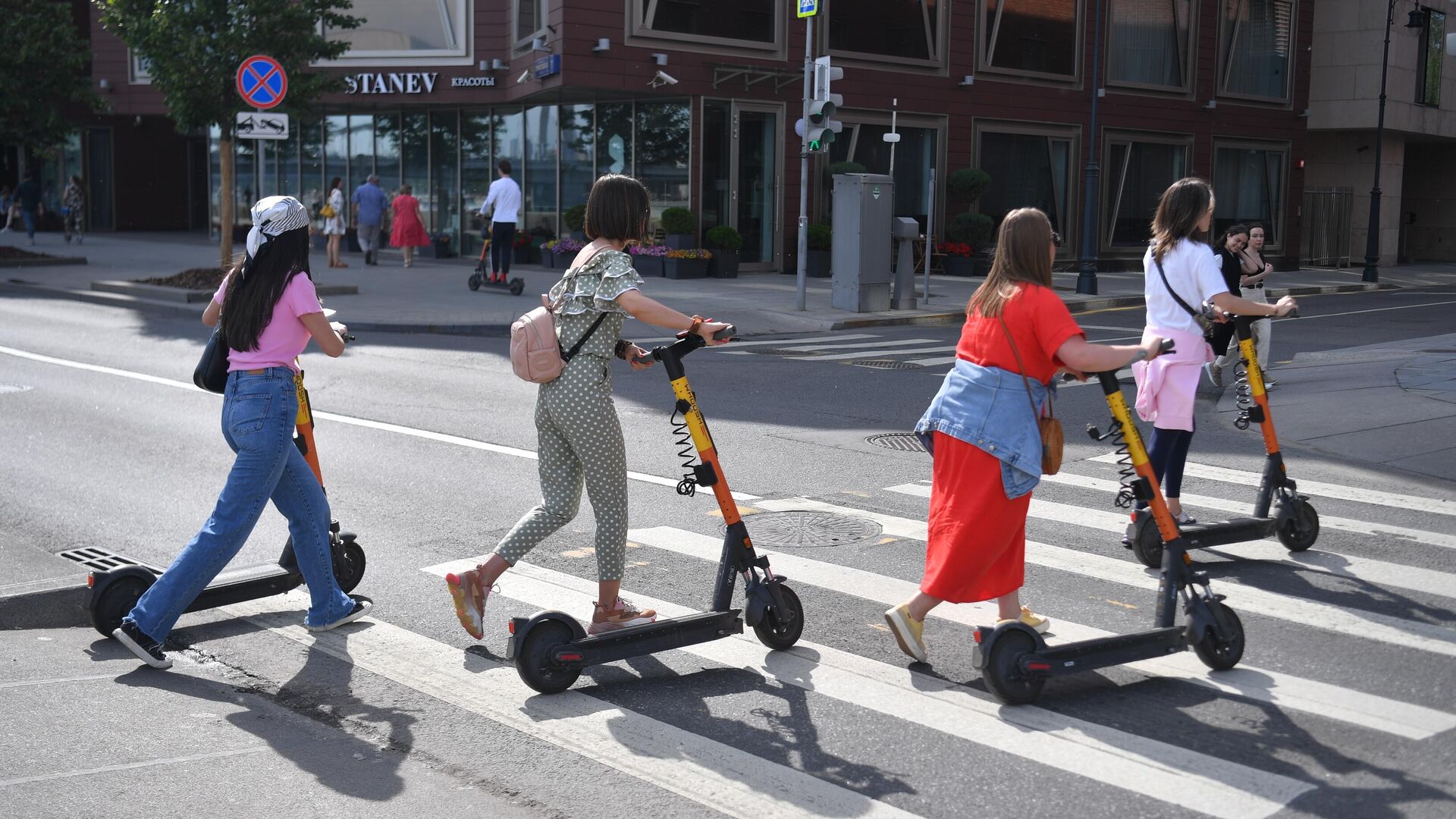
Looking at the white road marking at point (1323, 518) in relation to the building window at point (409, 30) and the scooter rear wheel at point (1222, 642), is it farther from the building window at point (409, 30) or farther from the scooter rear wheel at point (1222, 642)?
the building window at point (409, 30)

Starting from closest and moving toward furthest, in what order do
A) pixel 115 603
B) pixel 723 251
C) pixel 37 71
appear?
pixel 115 603 → pixel 37 71 → pixel 723 251

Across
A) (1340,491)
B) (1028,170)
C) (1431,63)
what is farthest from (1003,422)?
A: (1431,63)

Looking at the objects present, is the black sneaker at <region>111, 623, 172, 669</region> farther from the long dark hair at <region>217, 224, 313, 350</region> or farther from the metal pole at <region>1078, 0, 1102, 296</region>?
the metal pole at <region>1078, 0, 1102, 296</region>

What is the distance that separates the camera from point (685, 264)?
26375 mm

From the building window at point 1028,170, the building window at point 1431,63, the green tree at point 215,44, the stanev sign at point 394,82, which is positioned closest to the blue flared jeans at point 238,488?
the green tree at point 215,44

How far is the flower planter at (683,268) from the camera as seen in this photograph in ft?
86.5

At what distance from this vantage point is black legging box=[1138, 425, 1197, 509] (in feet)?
22.9

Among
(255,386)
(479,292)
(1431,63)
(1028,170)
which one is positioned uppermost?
(1431,63)

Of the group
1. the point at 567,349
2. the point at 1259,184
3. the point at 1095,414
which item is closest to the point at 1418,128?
the point at 1259,184

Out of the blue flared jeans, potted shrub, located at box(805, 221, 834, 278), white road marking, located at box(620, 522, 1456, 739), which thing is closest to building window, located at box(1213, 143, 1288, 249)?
potted shrub, located at box(805, 221, 834, 278)

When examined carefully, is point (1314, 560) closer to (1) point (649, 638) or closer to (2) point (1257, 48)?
(1) point (649, 638)

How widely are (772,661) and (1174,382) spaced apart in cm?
275

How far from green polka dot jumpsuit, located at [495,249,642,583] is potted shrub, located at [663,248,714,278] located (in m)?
21.0

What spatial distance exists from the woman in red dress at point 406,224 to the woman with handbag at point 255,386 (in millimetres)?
23323
